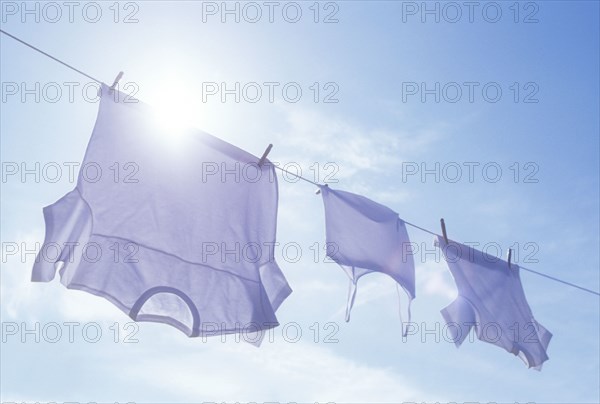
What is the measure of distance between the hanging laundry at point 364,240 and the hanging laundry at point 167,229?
19.1 inches

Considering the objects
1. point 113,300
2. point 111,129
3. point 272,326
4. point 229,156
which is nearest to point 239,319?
point 272,326

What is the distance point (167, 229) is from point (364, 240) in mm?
1429

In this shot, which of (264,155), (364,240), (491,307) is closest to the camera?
(264,155)

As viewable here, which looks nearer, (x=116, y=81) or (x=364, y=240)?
(x=116, y=81)

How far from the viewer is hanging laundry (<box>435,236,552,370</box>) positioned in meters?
5.09

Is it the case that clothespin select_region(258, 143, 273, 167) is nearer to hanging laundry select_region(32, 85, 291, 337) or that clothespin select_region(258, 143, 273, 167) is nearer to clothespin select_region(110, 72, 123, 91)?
hanging laundry select_region(32, 85, 291, 337)

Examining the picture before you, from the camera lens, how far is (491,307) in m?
5.26

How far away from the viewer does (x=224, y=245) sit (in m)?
4.18

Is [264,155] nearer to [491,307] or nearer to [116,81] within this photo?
[116,81]

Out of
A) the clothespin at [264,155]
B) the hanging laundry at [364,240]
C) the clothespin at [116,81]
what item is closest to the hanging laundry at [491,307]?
the hanging laundry at [364,240]

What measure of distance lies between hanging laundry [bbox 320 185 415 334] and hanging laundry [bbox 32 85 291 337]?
0.48m

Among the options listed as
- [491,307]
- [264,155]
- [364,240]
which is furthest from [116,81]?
[491,307]

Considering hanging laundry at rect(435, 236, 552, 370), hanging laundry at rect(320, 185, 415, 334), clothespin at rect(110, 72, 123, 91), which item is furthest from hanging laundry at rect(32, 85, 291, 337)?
hanging laundry at rect(435, 236, 552, 370)

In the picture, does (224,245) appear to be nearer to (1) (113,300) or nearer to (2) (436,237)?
(1) (113,300)
